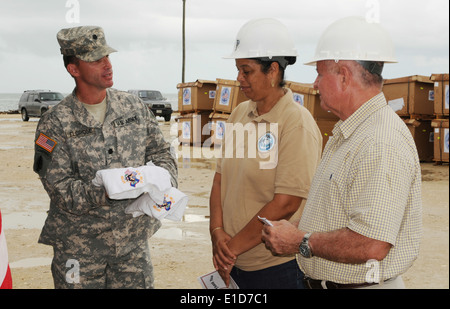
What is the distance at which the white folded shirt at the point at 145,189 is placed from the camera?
9.59 feet

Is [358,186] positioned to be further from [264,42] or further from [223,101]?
[223,101]

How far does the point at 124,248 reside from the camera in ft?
10.5

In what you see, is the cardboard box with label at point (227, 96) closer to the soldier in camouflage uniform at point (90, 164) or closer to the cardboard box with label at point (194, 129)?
the cardboard box with label at point (194, 129)

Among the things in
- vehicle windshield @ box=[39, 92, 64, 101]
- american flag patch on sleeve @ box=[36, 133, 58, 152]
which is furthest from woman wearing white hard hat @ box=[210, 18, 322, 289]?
vehicle windshield @ box=[39, 92, 64, 101]

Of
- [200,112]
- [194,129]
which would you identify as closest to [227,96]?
[200,112]

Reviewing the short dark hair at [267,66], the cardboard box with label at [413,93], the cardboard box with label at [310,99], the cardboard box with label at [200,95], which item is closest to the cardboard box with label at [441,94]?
the cardboard box with label at [413,93]

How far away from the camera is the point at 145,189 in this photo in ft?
9.78

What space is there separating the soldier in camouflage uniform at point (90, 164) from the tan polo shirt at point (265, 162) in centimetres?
45

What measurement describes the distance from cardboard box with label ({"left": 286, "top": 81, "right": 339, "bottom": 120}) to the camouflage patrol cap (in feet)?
33.8

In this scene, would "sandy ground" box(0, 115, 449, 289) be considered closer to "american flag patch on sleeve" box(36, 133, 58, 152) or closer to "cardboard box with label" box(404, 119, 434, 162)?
"cardboard box with label" box(404, 119, 434, 162)

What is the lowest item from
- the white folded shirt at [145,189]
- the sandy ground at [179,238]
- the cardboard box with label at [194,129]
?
the sandy ground at [179,238]

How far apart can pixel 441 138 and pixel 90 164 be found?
41.1ft

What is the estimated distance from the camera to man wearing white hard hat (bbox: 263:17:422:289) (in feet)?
6.59

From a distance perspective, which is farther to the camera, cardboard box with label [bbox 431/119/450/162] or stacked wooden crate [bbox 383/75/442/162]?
stacked wooden crate [bbox 383/75/442/162]
